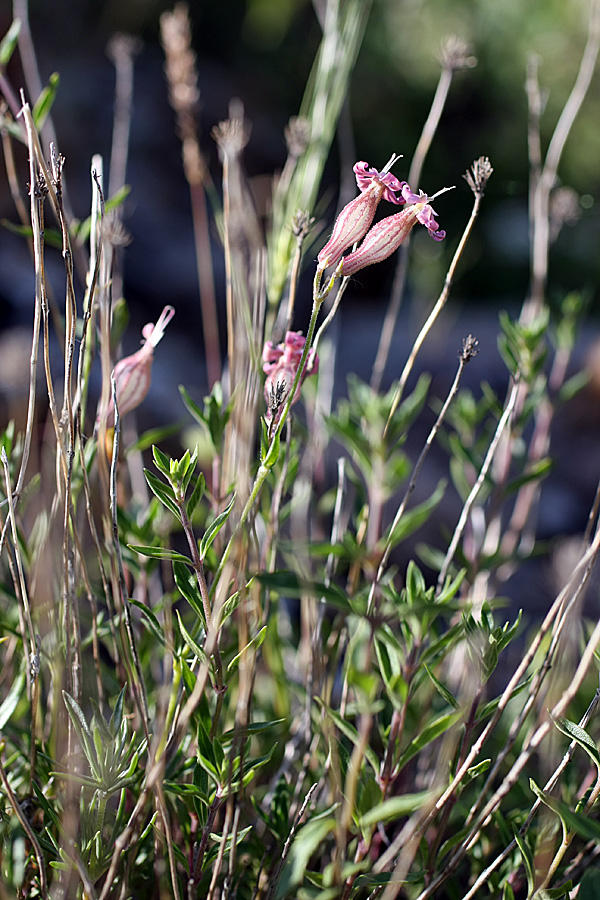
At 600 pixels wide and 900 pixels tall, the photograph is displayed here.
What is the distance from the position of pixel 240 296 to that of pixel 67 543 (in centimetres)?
15

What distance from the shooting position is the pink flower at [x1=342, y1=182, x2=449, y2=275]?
356 mm

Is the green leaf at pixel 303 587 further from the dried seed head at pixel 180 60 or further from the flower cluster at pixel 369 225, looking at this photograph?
the dried seed head at pixel 180 60

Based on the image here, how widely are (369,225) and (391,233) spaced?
11 mm

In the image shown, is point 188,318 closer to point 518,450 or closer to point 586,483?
point 586,483

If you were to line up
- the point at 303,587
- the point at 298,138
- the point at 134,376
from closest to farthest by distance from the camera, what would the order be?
the point at 303,587
the point at 134,376
the point at 298,138

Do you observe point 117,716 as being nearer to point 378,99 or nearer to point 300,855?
point 300,855

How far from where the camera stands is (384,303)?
9.04 feet

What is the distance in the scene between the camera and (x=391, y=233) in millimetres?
366

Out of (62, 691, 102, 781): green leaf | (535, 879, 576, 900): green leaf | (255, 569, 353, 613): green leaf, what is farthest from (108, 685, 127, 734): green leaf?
(535, 879, 576, 900): green leaf

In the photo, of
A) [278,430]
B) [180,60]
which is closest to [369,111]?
[180,60]

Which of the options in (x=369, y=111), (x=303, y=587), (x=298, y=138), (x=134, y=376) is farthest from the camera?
(x=369, y=111)

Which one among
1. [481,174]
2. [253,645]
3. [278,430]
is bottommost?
[253,645]

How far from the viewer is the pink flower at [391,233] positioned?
356 mm

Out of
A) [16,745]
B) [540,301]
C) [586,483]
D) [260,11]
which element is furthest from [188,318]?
[16,745]
